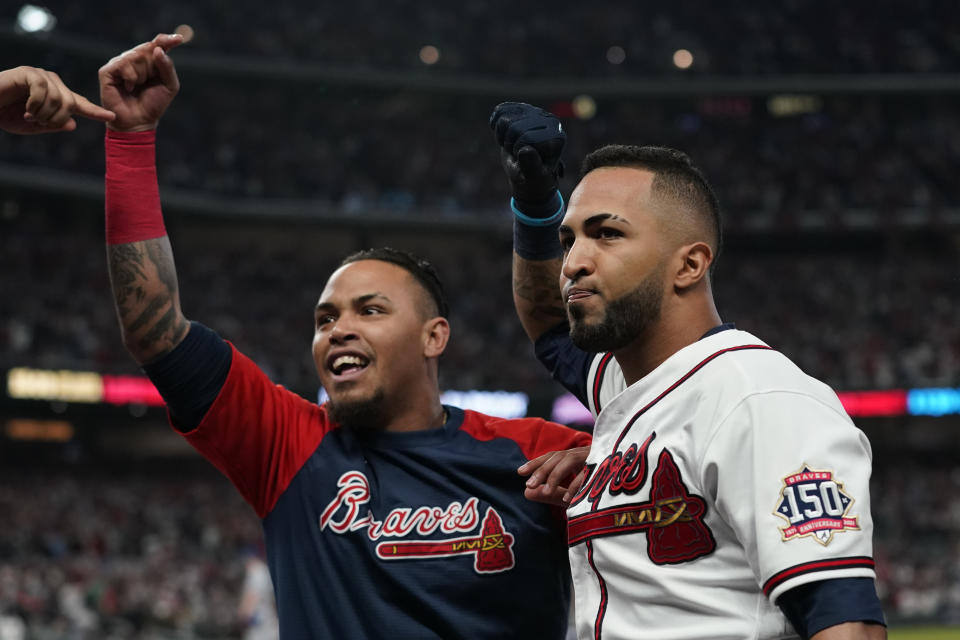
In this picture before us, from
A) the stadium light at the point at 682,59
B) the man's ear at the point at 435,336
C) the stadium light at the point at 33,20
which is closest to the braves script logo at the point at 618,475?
the man's ear at the point at 435,336

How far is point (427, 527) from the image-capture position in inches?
120

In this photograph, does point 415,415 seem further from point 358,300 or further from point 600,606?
point 600,606

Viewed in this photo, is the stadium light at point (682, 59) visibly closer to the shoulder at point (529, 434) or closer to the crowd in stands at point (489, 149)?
the crowd in stands at point (489, 149)

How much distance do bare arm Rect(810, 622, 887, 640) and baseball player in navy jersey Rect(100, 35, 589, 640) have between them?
1.31 metres

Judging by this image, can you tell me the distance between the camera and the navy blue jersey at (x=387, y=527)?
294 cm

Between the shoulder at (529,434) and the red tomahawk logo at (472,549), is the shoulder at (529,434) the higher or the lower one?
the higher one

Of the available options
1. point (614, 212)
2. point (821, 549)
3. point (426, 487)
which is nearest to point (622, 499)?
point (821, 549)

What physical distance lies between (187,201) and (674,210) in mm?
27516

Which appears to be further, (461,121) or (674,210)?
(461,121)

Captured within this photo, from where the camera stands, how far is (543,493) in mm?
2713

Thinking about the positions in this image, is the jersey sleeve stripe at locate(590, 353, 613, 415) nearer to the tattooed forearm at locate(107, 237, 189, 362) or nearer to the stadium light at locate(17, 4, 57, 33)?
the tattooed forearm at locate(107, 237, 189, 362)

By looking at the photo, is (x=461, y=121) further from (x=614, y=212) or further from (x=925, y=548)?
(x=614, y=212)

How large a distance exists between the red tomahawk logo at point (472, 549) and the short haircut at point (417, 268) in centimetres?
86

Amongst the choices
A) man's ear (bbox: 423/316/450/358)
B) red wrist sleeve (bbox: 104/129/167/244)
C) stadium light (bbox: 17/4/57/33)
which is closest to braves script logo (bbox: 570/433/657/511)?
man's ear (bbox: 423/316/450/358)
